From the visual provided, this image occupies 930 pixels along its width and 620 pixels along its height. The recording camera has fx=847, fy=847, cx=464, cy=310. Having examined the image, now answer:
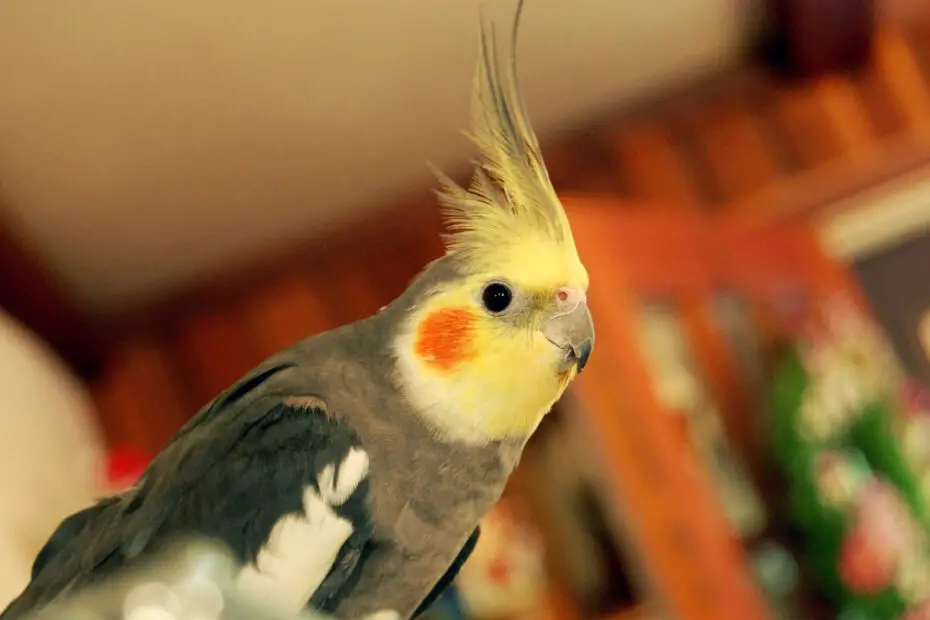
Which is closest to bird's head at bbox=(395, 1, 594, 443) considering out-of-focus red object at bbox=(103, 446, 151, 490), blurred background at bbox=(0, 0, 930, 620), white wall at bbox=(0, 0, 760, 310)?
blurred background at bbox=(0, 0, 930, 620)

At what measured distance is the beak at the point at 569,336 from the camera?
49cm

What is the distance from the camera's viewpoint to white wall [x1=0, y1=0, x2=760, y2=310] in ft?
3.76

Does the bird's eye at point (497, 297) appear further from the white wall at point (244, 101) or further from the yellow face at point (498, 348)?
the white wall at point (244, 101)

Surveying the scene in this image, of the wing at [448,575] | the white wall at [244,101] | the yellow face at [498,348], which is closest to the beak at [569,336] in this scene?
the yellow face at [498,348]

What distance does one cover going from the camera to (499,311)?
1.62 feet

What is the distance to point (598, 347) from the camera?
990 mm

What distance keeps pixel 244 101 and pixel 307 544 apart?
996 millimetres

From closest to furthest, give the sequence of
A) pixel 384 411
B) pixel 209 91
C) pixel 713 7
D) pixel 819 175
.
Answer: pixel 384 411 < pixel 209 91 < pixel 713 7 < pixel 819 175

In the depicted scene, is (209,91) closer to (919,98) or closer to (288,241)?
(288,241)

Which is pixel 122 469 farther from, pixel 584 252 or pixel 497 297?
pixel 497 297

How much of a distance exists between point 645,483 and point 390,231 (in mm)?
835

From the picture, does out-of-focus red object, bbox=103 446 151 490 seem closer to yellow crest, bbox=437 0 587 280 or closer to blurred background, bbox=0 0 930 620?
blurred background, bbox=0 0 930 620

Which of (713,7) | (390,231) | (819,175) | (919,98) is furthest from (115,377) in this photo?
(919,98)

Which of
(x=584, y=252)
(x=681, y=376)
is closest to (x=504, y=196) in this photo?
(x=584, y=252)
